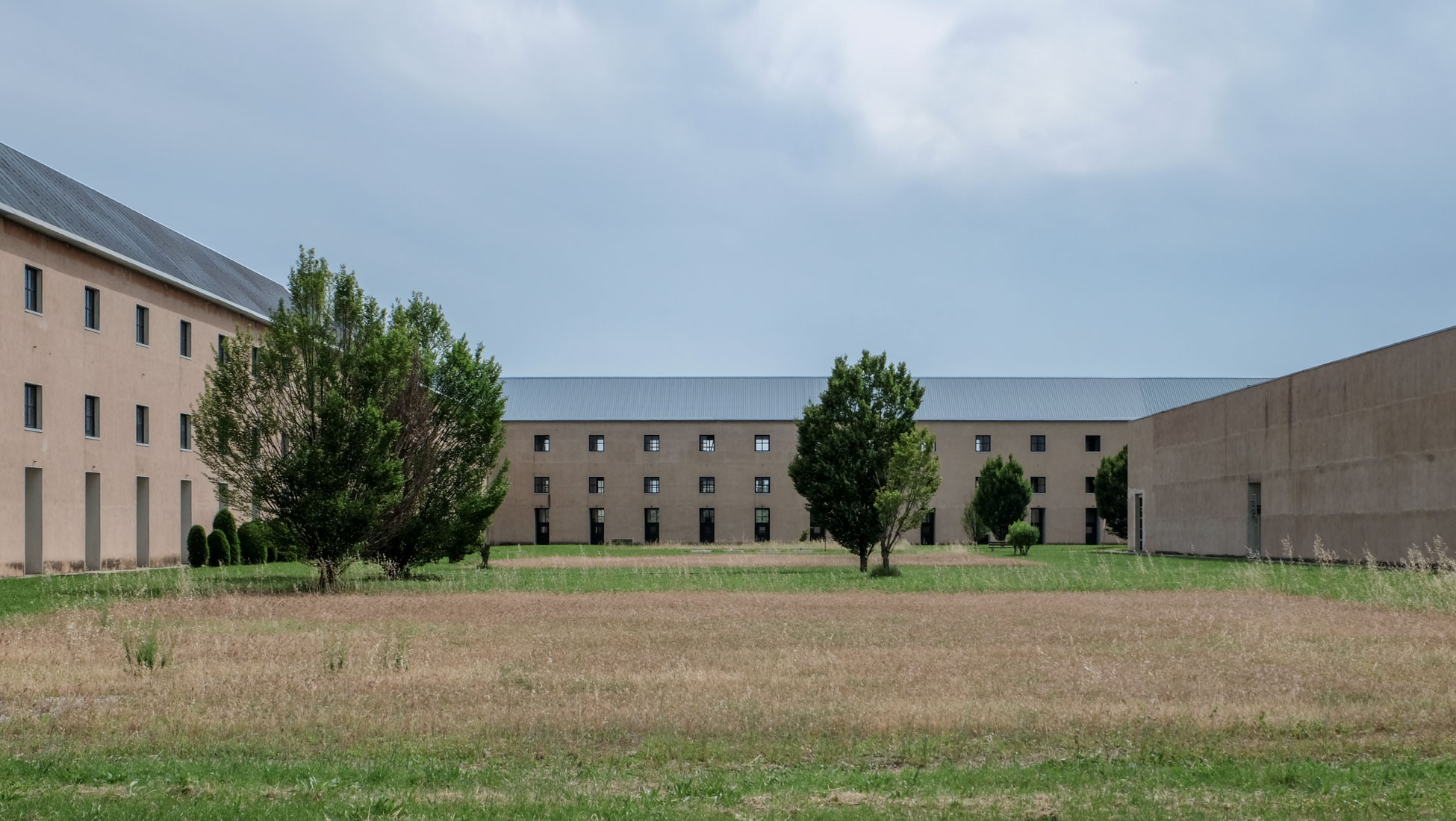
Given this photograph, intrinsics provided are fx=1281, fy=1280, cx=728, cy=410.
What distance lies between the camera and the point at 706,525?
77.9 meters

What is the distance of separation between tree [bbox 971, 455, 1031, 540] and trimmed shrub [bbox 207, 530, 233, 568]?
3766 centimetres

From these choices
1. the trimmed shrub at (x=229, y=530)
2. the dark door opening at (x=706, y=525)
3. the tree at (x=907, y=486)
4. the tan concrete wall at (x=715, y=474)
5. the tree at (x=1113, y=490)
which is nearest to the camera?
the tree at (x=907, y=486)

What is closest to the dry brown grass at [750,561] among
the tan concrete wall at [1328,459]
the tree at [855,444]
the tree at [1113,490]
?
the tree at [855,444]

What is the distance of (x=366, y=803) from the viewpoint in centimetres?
761

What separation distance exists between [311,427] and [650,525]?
5059 centimetres

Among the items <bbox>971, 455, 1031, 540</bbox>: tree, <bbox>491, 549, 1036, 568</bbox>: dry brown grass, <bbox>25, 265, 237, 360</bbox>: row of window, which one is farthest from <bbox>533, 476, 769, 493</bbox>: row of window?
<bbox>25, 265, 237, 360</bbox>: row of window

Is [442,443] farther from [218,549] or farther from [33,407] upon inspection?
[218,549]

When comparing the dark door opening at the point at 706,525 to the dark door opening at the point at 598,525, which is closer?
the dark door opening at the point at 706,525

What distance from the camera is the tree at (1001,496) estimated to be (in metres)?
65.4

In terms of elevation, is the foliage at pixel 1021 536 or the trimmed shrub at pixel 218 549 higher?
the trimmed shrub at pixel 218 549

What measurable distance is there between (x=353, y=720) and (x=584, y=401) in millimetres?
69705

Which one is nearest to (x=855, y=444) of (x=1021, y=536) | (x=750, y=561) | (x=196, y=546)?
(x=750, y=561)

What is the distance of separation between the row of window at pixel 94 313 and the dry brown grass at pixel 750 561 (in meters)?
12.5

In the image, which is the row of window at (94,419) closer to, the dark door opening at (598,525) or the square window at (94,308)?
the square window at (94,308)
